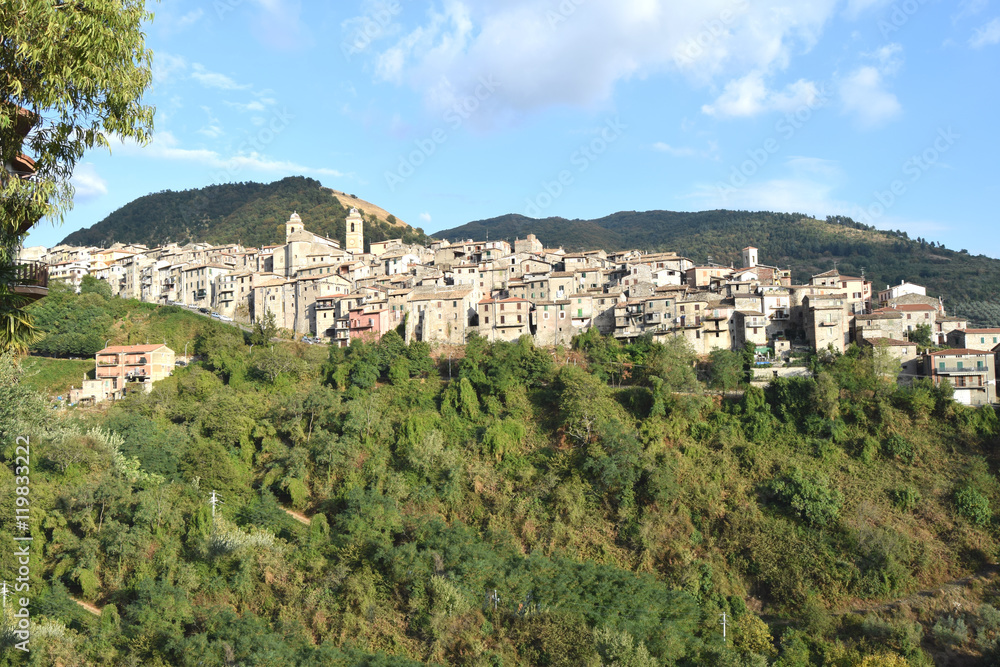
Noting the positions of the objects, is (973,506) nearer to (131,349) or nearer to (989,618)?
(989,618)

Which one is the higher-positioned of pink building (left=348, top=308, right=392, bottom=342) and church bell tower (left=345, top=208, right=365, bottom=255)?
church bell tower (left=345, top=208, right=365, bottom=255)

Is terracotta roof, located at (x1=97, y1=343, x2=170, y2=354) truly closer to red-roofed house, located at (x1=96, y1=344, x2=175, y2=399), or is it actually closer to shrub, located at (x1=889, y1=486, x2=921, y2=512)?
red-roofed house, located at (x1=96, y1=344, x2=175, y2=399)

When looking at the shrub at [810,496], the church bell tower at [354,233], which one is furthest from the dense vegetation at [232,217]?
the shrub at [810,496]

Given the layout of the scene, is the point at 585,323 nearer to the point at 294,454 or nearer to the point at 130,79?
the point at 294,454

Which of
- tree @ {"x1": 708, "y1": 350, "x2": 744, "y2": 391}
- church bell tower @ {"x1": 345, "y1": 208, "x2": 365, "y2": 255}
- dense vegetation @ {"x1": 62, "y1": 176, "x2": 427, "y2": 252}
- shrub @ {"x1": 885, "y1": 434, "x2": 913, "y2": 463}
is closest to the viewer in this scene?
shrub @ {"x1": 885, "y1": 434, "x2": 913, "y2": 463}

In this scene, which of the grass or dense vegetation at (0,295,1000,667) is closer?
dense vegetation at (0,295,1000,667)

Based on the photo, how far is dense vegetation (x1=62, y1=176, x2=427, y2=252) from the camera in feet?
318

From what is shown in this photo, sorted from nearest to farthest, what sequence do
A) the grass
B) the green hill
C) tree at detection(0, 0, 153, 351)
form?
1. tree at detection(0, 0, 153, 351)
2. the grass
3. the green hill

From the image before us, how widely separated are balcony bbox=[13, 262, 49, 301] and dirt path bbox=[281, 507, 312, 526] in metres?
27.8

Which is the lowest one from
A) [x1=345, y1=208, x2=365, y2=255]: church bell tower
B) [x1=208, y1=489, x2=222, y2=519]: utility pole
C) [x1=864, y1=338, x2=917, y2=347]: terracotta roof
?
[x1=208, y1=489, x2=222, y2=519]: utility pole

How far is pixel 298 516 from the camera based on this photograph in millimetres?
33688

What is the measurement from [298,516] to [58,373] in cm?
2021

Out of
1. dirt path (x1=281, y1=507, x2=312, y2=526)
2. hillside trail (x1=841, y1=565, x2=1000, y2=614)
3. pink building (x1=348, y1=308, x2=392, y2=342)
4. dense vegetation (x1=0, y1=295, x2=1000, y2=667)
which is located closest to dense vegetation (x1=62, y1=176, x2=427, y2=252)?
pink building (x1=348, y1=308, x2=392, y2=342)

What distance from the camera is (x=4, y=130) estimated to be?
6043mm
